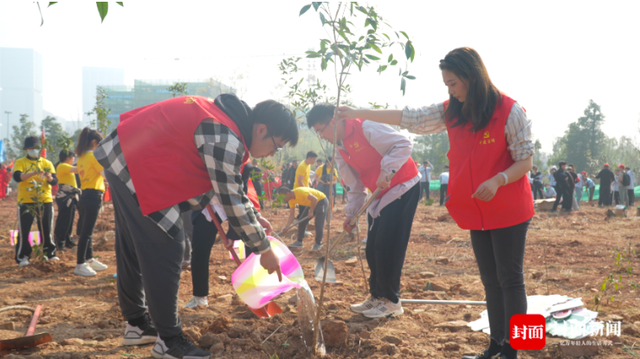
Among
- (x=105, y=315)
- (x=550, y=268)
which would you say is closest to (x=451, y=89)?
(x=105, y=315)

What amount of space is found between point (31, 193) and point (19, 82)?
210109 millimetres

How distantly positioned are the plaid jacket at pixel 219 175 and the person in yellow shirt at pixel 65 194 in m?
3.82

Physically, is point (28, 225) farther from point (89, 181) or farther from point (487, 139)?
point (487, 139)

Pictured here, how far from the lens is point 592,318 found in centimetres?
247

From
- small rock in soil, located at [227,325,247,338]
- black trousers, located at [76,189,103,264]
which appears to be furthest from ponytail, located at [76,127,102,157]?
small rock in soil, located at [227,325,247,338]

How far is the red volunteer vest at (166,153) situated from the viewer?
186cm

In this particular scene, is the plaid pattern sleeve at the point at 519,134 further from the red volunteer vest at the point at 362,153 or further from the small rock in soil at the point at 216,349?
the small rock in soil at the point at 216,349

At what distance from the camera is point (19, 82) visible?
562 ft

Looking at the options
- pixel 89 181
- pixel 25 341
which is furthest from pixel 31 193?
pixel 25 341

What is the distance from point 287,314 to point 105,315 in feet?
4.33

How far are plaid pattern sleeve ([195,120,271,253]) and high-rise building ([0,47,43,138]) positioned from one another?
199 m

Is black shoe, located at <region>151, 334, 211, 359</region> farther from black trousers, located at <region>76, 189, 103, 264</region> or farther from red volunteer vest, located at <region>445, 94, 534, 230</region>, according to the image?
black trousers, located at <region>76, 189, 103, 264</region>

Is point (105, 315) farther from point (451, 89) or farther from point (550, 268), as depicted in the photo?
point (550, 268)

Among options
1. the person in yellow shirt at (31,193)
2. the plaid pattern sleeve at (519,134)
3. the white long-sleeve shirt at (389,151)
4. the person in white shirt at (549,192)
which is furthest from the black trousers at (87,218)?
the person in white shirt at (549,192)
